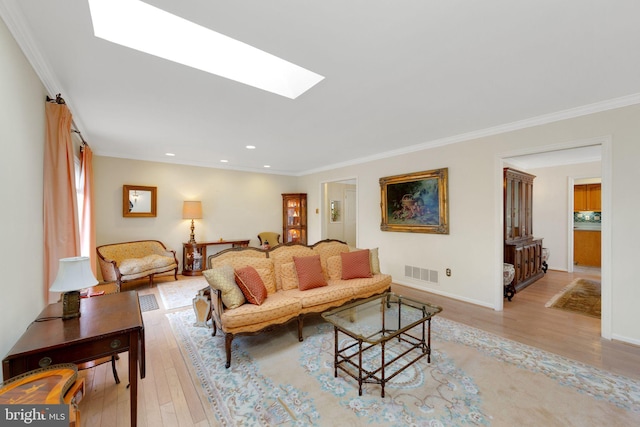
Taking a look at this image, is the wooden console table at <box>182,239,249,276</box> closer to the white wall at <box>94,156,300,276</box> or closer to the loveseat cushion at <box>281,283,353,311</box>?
the white wall at <box>94,156,300,276</box>

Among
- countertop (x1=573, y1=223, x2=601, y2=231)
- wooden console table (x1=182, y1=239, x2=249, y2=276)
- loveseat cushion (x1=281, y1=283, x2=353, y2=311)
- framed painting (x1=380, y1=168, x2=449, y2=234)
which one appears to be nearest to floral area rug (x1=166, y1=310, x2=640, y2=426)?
loveseat cushion (x1=281, y1=283, x2=353, y2=311)

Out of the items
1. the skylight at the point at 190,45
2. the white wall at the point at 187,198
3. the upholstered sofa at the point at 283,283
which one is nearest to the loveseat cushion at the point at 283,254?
the upholstered sofa at the point at 283,283

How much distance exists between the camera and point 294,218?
710 cm

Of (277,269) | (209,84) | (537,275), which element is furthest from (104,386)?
(537,275)

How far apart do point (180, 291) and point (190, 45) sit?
3.91 m

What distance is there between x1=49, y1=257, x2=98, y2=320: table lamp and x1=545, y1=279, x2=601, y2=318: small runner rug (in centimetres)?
536

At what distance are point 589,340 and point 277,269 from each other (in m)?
3.49

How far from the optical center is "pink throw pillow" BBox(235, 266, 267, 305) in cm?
259

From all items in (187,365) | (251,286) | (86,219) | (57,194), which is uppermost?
(57,194)

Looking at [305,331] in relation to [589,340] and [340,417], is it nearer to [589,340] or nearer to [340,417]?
[340,417]

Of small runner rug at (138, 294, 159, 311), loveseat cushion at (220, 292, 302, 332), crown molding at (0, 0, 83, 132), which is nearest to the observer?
crown molding at (0, 0, 83, 132)

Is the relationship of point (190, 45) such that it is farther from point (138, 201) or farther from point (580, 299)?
point (580, 299)

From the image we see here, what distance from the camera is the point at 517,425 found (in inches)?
64.6

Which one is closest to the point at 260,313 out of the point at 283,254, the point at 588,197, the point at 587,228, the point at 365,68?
the point at 283,254
